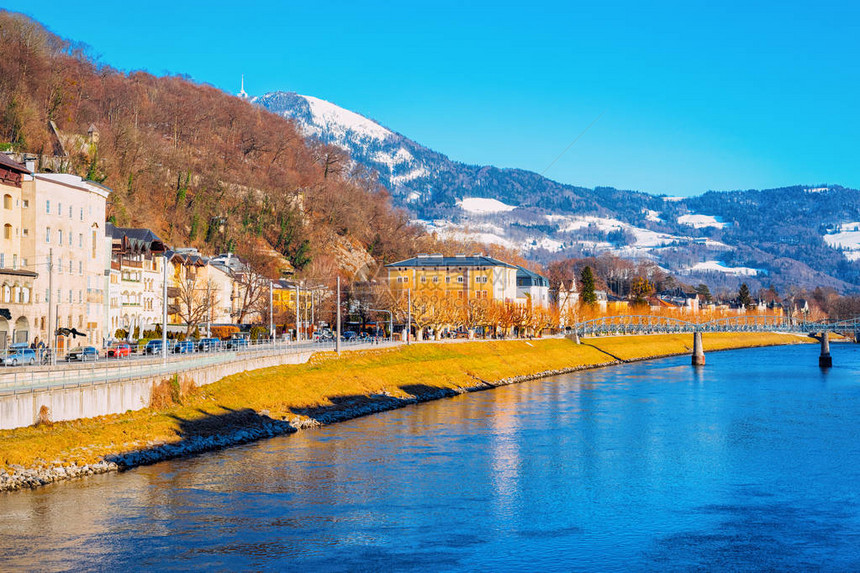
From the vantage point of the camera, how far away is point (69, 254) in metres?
76.2

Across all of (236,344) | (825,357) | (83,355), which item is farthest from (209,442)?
(825,357)

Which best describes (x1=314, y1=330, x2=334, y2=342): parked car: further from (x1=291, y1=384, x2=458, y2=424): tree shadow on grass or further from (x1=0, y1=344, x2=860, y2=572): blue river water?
(x1=0, y1=344, x2=860, y2=572): blue river water

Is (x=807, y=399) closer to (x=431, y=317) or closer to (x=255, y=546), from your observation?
(x=431, y=317)

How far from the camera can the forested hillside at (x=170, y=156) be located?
122 m

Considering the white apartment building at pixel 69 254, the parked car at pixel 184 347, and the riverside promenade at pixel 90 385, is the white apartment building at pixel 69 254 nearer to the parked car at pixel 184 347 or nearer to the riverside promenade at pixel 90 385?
the parked car at pixel 184 347

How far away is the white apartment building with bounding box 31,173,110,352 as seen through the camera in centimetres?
7194

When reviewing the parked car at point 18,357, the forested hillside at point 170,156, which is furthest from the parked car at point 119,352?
the forested hillside at point 170,156

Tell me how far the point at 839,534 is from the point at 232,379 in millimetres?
40829

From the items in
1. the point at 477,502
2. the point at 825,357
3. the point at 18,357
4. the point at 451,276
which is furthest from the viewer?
the point at 451,276

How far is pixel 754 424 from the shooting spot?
6631cm

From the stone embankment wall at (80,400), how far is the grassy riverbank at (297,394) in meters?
0.46

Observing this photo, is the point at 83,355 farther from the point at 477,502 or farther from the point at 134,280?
the point at 134,280

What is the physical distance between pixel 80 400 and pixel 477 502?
20105 mm

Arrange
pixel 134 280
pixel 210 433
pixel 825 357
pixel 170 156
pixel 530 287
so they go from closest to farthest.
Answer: pixel 210 433 < pixel 134 280 < pixel 825 357 < pixel 170 156 < pixel 530 287
